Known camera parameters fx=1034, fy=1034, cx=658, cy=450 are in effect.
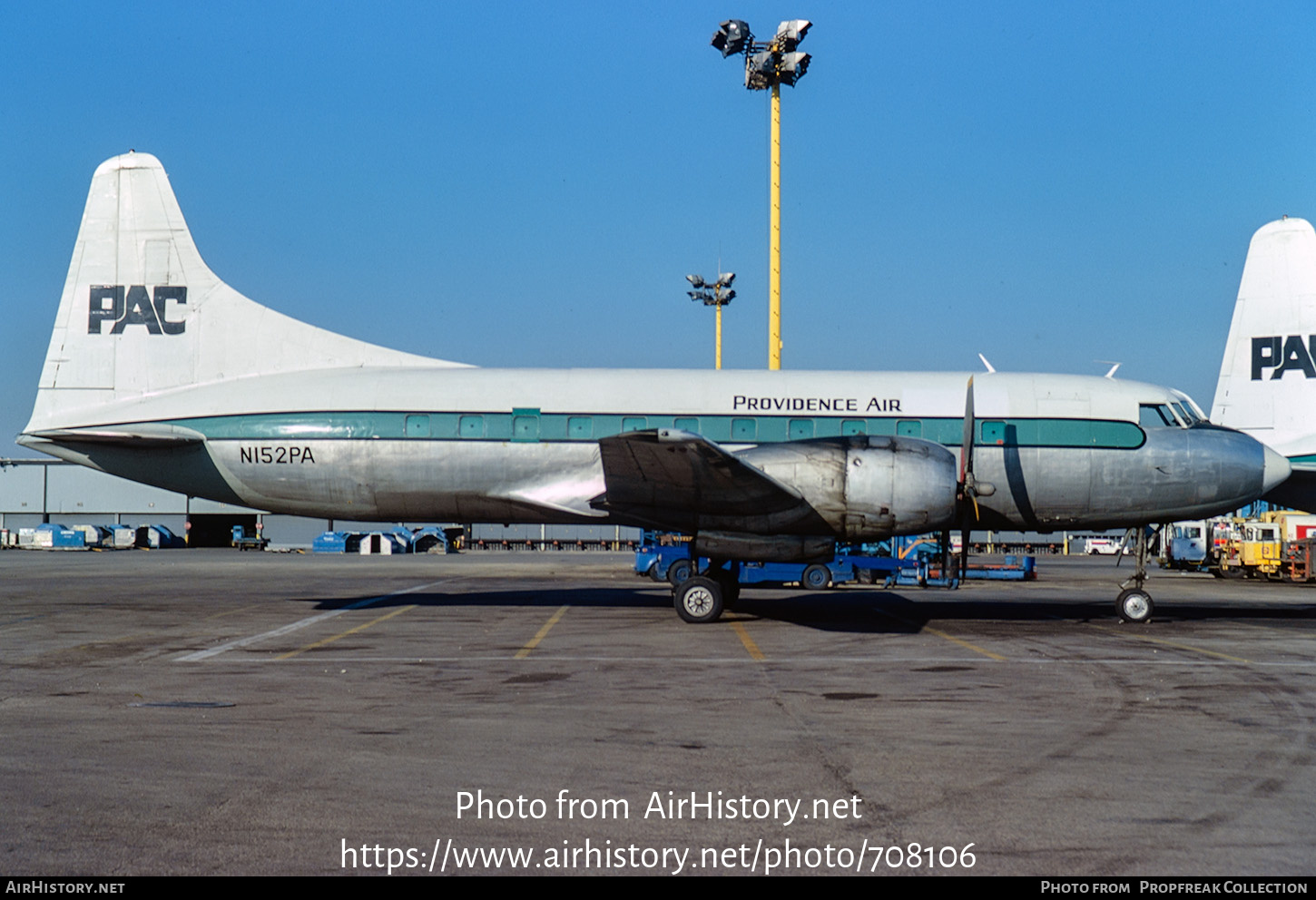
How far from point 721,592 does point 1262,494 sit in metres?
10.3

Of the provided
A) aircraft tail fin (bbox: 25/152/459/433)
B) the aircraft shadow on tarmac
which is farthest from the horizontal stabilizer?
the aircraft shadow on tarmac

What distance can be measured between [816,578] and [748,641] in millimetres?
15198

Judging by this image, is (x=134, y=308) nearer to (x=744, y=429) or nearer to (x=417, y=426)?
(x=417, y=426)

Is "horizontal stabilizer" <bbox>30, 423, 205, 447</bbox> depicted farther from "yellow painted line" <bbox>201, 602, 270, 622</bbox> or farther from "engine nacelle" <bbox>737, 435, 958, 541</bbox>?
"engine nacelle" <bbox>737, 435, 958, 541</bbox>

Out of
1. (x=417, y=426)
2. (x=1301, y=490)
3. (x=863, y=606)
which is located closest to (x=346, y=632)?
(x=417, y=426)

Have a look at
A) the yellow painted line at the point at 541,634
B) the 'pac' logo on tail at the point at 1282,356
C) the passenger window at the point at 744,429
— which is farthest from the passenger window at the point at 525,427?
the 'pac' logo on tail at the point at 1282,356

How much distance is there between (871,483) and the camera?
54.3ft

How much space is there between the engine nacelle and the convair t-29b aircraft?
55.5 inches

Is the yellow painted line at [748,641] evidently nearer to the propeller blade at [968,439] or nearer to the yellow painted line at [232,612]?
the propeller blade at [968,439]

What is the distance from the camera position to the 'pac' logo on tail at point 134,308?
2020 centimetres

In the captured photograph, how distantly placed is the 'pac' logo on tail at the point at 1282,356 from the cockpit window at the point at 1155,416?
18.3 m

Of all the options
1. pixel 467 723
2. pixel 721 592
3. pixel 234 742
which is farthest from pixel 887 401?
pixel 234 742

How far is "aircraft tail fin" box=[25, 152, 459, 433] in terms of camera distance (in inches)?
791
